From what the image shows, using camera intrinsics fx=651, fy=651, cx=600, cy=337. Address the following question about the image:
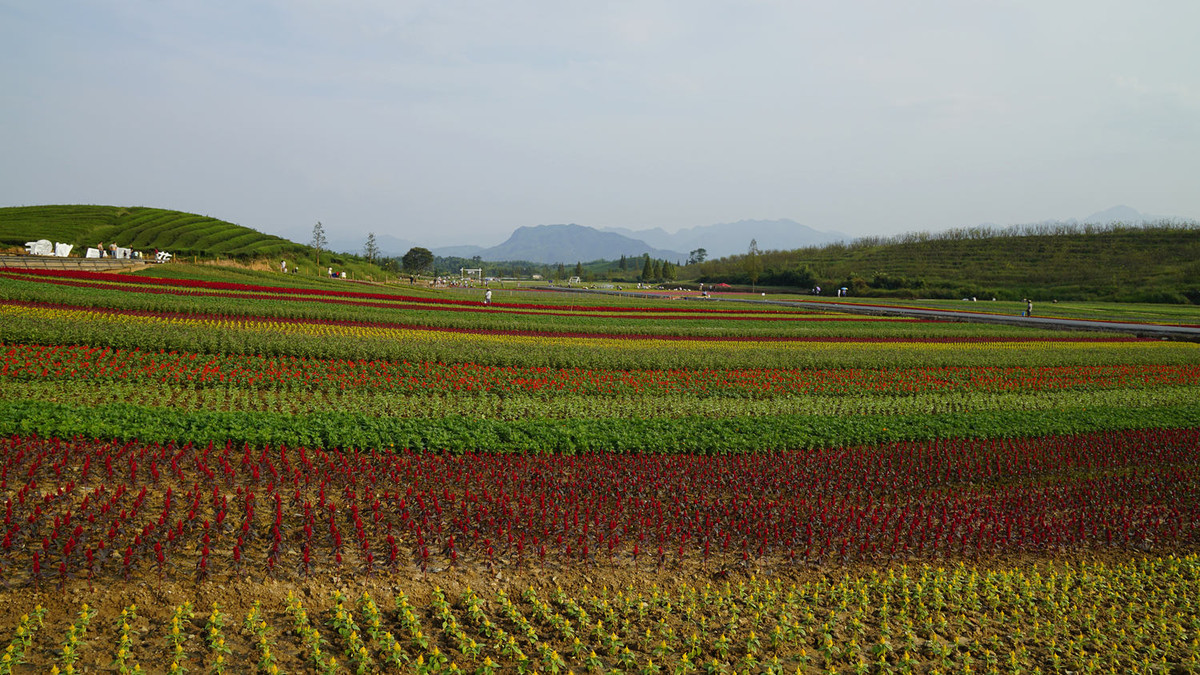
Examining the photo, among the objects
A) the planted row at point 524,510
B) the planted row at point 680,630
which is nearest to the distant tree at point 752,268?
the planted row at point 524,510

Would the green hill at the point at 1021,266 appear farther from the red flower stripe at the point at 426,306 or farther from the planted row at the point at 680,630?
the planted row at the point at 680,630

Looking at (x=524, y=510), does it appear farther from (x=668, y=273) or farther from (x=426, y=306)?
(x=668, y=273)

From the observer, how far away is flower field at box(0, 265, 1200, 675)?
6227 millimetres

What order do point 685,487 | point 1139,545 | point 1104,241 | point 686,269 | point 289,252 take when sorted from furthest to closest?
point 686,269, point 1104,241, point 289,252, point 685,487, point 1139,545

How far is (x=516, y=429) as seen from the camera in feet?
40.4

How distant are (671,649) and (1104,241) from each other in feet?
423

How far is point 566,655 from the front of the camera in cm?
613

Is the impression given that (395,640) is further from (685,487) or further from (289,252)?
(289,252)

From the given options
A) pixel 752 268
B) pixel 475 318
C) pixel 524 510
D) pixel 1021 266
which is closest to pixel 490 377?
pixel 524 510

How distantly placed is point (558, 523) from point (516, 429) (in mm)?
3692

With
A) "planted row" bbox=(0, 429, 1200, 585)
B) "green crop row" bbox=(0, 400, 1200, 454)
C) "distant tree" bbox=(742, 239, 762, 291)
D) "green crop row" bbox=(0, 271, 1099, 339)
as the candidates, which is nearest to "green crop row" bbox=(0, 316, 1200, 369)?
"green crop row" bbox=(0, 271, 1099, 339)

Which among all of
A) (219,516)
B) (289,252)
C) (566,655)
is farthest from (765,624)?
(289,252)

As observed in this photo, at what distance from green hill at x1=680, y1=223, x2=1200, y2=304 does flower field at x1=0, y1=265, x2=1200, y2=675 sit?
72.6 metres

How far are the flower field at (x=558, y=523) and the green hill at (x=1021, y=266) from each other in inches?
2860
